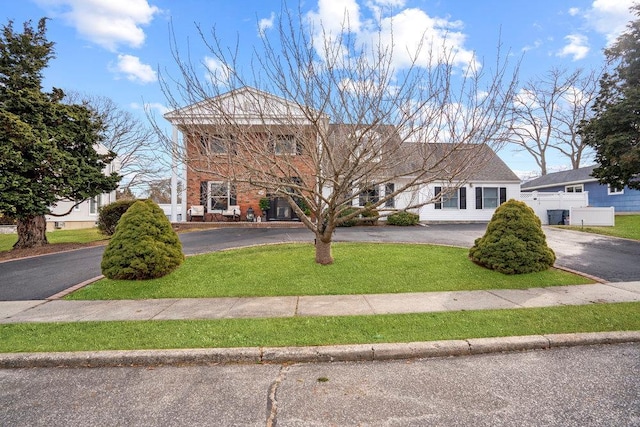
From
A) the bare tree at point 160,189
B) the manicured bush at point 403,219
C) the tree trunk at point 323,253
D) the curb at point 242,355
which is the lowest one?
the curb at point 242,355

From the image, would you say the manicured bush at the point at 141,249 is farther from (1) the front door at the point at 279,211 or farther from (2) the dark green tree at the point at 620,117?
(2) the dark green tree at the point at 620,117

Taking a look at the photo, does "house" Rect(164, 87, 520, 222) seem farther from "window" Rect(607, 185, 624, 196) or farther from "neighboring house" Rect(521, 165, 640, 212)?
"neighboring house" Rect(521, 165, 640, 212)

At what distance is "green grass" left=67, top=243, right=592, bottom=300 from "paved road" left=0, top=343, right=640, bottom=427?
9.13 ft

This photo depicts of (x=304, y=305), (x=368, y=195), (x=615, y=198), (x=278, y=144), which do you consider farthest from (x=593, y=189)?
(x=304, y=305)

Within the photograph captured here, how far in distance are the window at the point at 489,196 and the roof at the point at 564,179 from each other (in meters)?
7.90

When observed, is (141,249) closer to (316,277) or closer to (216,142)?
(216,142)

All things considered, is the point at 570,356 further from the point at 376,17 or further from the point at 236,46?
the point at 236,46

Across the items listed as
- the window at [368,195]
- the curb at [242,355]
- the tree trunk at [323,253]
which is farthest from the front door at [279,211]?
the curb at [242,355]

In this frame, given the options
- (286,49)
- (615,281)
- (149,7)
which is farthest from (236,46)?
(615,281)

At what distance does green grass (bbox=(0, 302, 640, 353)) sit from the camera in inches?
156

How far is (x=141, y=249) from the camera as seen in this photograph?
6977 millimetres

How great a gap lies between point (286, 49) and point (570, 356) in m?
5.82

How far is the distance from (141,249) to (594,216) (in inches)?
806

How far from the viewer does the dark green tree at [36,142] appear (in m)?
10.4
